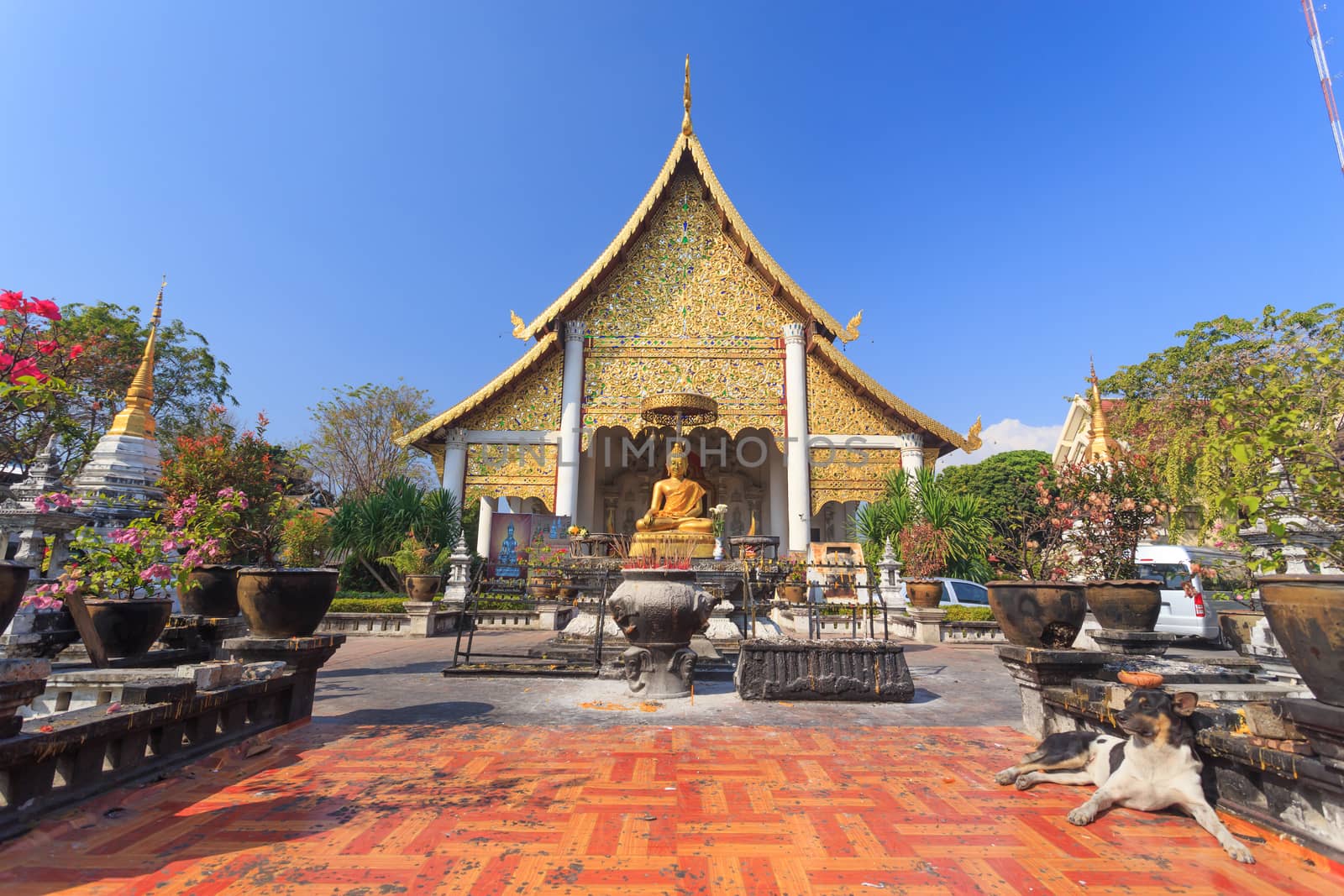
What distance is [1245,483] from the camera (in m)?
3.09

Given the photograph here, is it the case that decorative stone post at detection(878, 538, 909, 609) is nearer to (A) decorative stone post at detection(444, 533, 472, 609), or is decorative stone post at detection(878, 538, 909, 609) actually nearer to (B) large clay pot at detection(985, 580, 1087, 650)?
(A) decorative stone post at detection(444, 533, 472, 609)

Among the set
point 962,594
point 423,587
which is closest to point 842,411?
point 962,594

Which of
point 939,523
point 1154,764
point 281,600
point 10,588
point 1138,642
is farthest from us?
point 939,523

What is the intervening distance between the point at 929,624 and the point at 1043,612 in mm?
6761

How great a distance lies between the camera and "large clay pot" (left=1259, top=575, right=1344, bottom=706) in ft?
6.91

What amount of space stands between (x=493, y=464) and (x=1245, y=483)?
13448 mm

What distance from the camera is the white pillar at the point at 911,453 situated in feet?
47.1

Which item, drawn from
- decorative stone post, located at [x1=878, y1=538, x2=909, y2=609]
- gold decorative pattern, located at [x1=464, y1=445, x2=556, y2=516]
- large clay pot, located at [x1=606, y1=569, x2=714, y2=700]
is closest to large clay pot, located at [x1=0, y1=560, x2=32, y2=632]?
large clay pot, located at [x1=606, y1=569, x2=714, y2=700]

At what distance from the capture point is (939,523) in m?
12.5

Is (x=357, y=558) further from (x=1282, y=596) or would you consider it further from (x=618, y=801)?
(x=1282, y=596)

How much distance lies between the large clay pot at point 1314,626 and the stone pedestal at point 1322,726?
0.19 ft

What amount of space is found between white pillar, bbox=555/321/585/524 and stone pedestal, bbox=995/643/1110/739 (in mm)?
10965

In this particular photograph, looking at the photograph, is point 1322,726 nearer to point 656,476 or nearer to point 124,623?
point 124,623

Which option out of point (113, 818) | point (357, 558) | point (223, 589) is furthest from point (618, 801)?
point (357, 558)
